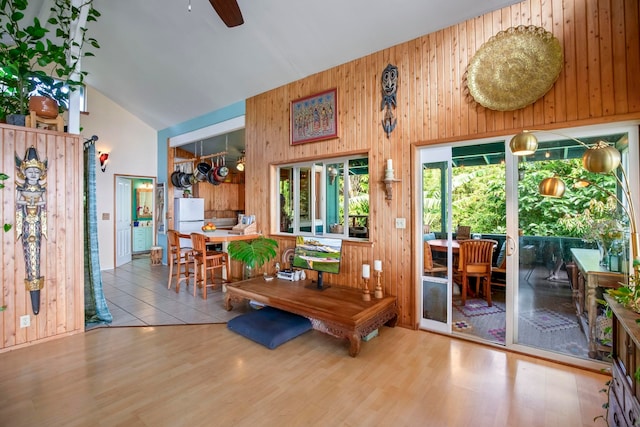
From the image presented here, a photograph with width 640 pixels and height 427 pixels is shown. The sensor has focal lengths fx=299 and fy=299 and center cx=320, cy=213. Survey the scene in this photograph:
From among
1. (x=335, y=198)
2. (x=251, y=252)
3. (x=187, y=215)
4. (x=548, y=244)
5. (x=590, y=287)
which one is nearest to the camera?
(x=590, y=287)

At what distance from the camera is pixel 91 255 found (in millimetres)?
3641

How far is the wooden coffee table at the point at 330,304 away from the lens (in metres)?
2.88

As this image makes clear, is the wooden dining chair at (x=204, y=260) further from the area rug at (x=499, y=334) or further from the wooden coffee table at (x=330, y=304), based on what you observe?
the area rug at (x=499, y=334)

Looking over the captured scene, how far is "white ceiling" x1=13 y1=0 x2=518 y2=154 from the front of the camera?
320 cm

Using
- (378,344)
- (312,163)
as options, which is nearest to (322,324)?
(378,344)

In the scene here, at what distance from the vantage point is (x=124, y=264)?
7.36m

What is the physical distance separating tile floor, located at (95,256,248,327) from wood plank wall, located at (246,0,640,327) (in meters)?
1.44

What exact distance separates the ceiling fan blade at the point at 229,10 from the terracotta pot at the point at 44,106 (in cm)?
216

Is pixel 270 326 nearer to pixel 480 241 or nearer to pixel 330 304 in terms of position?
pixel 330 304

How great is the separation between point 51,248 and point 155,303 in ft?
5.24

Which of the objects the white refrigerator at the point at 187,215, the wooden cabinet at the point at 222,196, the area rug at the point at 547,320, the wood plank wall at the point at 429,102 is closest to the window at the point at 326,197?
the wood plank wall at the point at 429,102

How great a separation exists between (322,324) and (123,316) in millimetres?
2711

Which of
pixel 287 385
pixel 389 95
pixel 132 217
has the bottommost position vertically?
pixel 287 385

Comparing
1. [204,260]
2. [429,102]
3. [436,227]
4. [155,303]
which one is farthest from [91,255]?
[429,102]
